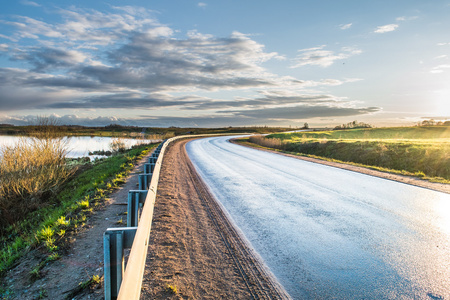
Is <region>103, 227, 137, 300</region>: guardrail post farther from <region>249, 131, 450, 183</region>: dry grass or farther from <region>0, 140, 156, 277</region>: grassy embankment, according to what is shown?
<region>249, 131, 450, 183</region>: dry grass

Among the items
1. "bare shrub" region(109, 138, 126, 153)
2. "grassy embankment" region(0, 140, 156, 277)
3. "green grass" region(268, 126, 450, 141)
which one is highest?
"green grass" region(268, 126, 450, 141)

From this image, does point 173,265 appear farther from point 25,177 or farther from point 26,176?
point 26,176

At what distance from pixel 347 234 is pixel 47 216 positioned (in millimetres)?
9177

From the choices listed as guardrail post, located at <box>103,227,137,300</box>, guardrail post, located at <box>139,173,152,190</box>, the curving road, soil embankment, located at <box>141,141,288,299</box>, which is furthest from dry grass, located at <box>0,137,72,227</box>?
guardrail post, located at <box>103,227,137,300</box>

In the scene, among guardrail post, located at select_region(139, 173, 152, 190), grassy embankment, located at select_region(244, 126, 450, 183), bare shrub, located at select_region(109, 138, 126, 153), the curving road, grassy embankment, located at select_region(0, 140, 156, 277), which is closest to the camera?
the curving road

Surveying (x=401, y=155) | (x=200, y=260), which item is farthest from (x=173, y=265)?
(x=401, y=155)

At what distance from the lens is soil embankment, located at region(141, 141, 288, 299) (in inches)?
136

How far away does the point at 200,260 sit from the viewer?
4254mm

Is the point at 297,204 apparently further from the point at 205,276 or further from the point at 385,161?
the point at 385,161

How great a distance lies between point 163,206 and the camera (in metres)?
6.99

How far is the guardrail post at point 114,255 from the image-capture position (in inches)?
107

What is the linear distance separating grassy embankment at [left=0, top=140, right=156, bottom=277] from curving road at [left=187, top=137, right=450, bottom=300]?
133 inches

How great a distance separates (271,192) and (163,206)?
323 centimetres

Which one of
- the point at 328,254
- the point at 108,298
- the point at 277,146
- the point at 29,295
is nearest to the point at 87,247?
the point at 29,295
